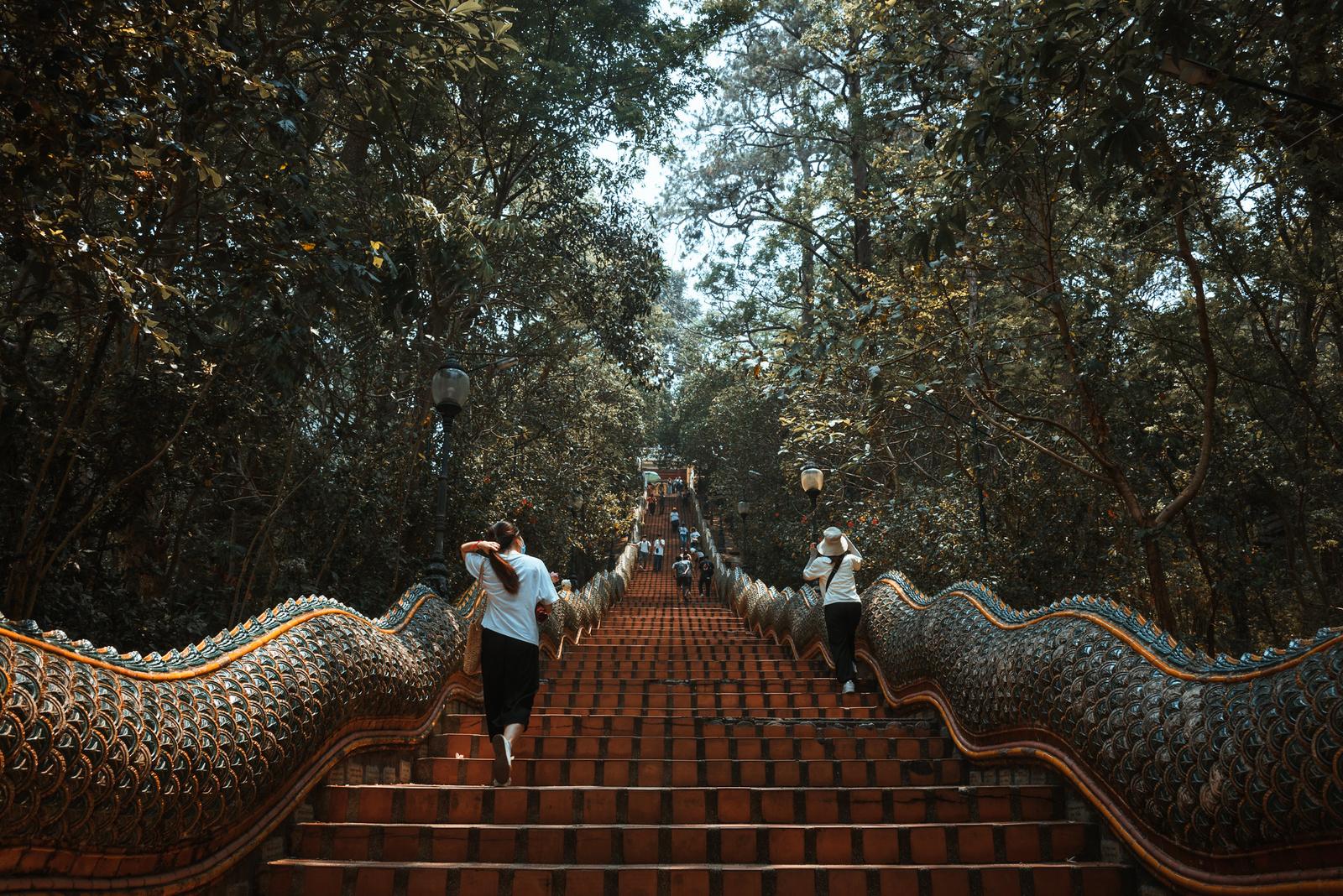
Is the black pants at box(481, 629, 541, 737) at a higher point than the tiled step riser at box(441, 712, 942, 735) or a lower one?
higher

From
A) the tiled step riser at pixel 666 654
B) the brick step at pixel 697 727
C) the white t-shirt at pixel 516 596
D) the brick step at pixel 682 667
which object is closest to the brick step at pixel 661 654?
the tiled step riser at pixel 666 654

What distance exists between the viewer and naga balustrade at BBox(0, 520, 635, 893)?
272cm

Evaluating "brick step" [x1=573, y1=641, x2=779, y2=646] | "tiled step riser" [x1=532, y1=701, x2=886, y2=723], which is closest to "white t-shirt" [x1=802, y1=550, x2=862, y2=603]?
"tiled step riser" [x1=532, y1=701, x2=886, y2=723]

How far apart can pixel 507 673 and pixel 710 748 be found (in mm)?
1365

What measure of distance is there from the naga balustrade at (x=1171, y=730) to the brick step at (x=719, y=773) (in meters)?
0.54

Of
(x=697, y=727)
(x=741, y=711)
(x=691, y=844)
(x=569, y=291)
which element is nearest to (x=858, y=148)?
(x=569, y=291)

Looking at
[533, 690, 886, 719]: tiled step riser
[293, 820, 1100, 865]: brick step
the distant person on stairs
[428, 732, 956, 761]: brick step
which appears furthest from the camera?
the distant person on stairs

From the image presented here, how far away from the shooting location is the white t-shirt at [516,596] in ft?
17.0

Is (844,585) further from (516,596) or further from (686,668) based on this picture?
(516,596)

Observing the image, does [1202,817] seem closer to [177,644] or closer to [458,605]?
[458,605]

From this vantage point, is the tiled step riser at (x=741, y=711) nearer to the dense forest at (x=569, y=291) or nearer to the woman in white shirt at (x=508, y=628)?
the woman in white shirt at (x=508, y=628)

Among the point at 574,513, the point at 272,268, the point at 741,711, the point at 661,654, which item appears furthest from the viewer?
the point at 574,513

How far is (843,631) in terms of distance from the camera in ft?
27.4

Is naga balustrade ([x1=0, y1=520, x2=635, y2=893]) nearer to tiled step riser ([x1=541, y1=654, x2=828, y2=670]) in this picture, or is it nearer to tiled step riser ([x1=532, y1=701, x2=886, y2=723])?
tiled step riser ([x1=532, y1=701, x2=886, y2=723])
